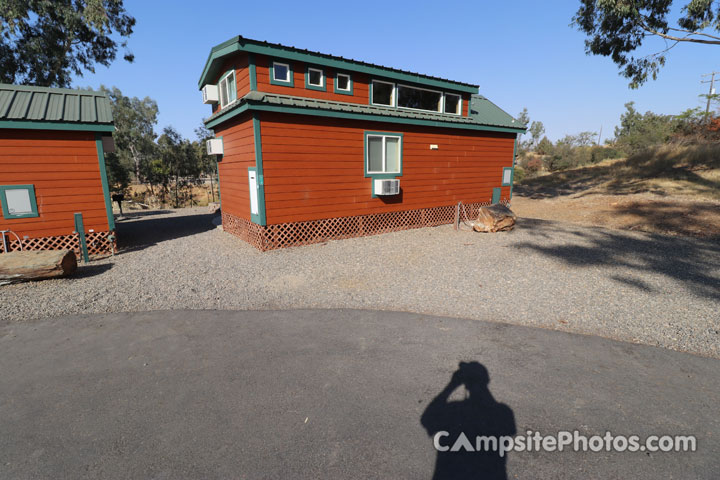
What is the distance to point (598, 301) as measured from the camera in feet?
19.4

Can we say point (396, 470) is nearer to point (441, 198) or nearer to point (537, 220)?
point (441, 198)

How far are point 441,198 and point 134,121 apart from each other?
48434mm

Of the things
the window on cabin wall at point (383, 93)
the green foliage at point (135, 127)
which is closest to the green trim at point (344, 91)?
the window on cabin wall at point (383, 93)

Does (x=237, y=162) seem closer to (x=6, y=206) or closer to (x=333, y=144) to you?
(x=333, y=144)

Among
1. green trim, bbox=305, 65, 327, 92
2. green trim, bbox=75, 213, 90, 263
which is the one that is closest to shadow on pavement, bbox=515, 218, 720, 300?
green trim, bbox=305, 65, 327, 92

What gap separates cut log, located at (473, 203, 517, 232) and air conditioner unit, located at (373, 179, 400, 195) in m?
3.37

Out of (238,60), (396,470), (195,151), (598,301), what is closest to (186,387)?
(396,470)

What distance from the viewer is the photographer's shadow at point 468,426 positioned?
2561 mm

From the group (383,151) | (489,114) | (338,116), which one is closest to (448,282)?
(383,151)

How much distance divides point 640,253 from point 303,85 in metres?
11.0

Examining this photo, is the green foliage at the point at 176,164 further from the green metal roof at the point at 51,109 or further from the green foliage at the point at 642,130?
the green foliage at the point at 642,130

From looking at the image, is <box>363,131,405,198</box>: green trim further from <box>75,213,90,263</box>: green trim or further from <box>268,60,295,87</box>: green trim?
<box>75,213,90,263</box>: green trim

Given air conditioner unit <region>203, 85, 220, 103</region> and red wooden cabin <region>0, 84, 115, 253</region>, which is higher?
air conditioner unit <region>203, 85, 220, 103</region>

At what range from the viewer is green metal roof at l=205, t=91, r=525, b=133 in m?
9.06
